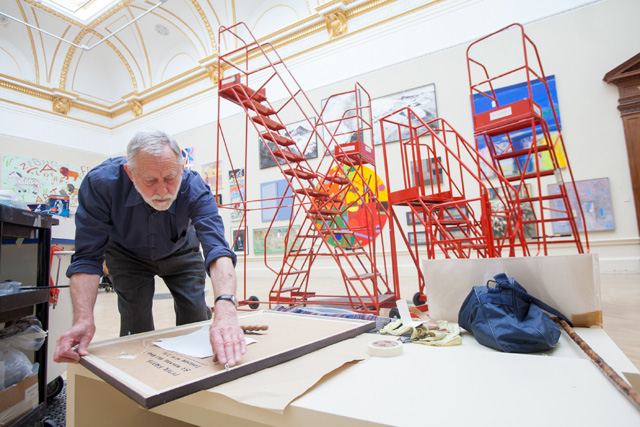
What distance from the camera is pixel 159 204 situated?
4.75ft

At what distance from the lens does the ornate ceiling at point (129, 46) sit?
8227 mm

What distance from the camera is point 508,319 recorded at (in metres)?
1.06

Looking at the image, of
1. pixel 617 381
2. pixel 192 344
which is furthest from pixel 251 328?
pixel 617 381

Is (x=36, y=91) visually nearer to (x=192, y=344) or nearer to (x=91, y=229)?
(x=91, y=229)

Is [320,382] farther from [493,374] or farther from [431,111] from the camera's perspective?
[431,111]

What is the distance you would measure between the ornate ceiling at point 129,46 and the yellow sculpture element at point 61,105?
0.08 ft

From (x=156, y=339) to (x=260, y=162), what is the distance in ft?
24.5

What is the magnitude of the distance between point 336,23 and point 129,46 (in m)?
7.38

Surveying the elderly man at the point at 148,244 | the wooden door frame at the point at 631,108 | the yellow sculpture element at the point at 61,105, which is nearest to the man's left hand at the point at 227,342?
the elderly man at the point at 148,244

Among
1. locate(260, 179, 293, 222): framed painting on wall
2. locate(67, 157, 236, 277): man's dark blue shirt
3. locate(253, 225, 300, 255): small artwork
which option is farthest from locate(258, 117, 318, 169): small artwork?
locate(67, 157, 236, 277): man's dark blue shirt

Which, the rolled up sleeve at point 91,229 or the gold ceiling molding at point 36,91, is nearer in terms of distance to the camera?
the rolled up sleeve at point 91,229

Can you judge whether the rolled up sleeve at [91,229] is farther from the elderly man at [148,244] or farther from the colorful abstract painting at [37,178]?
the colorful abstract painting at [37,178]

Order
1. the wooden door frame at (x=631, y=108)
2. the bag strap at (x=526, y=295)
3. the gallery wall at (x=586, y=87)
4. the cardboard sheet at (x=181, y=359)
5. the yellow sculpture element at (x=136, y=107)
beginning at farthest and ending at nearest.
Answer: the yellow sculpture element at (x=136, y=107) → the gallery wall at (x=586, y=87) → the wooden door frame at (x=631, y=108) → the bag strap at (x=526, y=295) → the cardboard sheet at (x=181, y=359)

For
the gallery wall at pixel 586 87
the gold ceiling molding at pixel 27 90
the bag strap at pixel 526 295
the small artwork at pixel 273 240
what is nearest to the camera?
the bag strap at pixel 526 295
